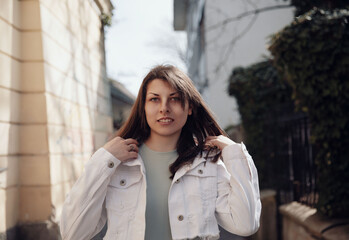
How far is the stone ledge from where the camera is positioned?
2.76m

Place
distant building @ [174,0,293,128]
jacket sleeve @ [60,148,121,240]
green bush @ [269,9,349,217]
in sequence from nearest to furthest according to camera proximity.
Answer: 1. jacket sleeve @ [60,148,121,240]
2. green bush @ [269,9,349,217]
3. distant building @ [174,0,293,128]

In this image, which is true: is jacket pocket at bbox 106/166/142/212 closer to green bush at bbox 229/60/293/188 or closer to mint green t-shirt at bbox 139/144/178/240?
mint green t-shirt at bbox 139/144/178/240

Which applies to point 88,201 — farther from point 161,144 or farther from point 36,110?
point 36,110

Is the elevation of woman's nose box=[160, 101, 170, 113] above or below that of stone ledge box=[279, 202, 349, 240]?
above

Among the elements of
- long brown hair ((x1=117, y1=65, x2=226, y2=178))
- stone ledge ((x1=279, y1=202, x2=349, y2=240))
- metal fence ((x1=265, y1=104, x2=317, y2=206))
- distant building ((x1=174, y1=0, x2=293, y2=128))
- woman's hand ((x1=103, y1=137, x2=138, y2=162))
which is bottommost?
stone ledge ((x1=279, y1=202, x2=349, y2=240))

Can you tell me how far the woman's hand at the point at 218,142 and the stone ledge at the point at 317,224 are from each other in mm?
1628

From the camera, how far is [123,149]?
5.67 feet

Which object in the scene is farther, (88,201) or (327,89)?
(327,89)

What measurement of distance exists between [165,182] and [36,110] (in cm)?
226

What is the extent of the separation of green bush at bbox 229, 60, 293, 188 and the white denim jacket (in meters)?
3.79

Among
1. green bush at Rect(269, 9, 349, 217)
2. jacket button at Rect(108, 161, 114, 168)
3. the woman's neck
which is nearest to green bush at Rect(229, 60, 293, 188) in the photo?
green bush at Rect(269, 9, 349, 217)

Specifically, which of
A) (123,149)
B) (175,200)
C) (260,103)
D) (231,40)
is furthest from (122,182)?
(231,40)

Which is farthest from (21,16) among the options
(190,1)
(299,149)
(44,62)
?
(190,1)

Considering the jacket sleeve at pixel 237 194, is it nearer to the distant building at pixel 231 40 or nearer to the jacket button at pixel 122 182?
the jacket button at pixel 122 182
